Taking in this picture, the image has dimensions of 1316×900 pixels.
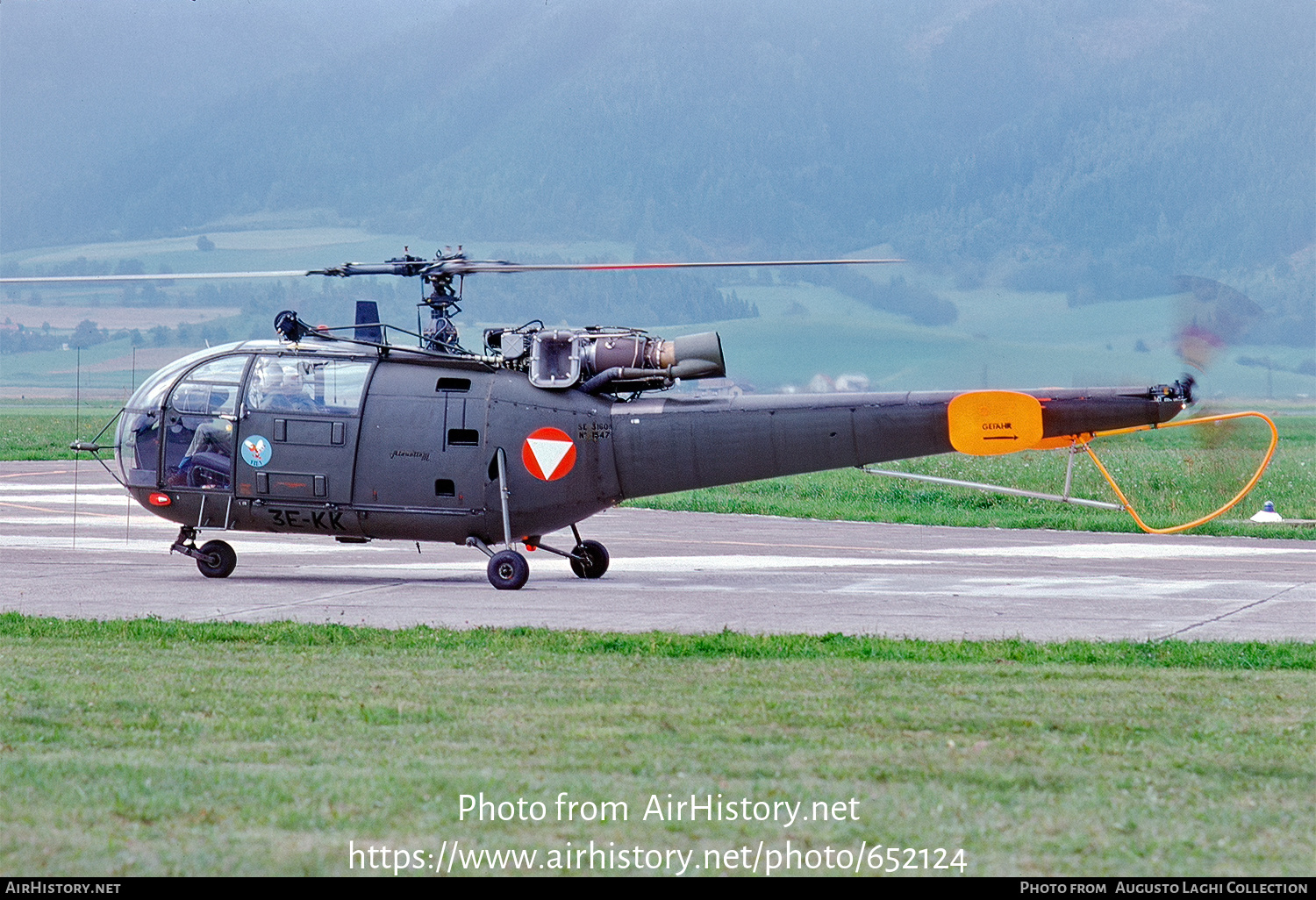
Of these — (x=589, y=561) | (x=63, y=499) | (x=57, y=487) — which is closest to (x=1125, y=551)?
(x=589, y=561)

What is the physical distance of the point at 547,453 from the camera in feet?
55.1

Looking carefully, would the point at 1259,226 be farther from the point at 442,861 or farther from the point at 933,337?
the point at 442,861

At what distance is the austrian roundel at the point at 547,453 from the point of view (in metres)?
16.8

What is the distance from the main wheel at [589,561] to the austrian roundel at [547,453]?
1.43 m

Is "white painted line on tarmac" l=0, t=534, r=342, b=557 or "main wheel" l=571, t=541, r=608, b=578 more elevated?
"white painted line on tarmac" l=0, t=534, r=342, b=557

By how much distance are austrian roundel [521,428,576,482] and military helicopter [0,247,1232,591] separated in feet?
0.06

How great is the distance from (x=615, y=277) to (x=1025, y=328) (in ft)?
220

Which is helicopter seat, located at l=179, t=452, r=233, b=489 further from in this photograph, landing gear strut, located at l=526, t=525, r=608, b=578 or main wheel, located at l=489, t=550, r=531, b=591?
landing gear strut, located at l=526, t=525, r=608, b=578

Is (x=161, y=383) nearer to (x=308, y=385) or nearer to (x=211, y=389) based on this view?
(x=211, y=389)

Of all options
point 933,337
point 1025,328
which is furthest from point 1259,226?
point 933,337

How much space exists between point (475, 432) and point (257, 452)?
99.2 inches

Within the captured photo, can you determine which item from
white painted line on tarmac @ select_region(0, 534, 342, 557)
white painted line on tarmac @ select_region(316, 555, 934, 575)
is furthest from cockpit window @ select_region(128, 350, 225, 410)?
white painted line on tarmac @ select_region(0, 534, 342, 557)

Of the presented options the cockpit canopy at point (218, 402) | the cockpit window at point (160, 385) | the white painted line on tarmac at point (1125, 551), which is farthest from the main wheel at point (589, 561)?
the white painted line on tarmac at point (1125, 551)

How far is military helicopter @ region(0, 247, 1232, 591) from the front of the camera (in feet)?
54.3
